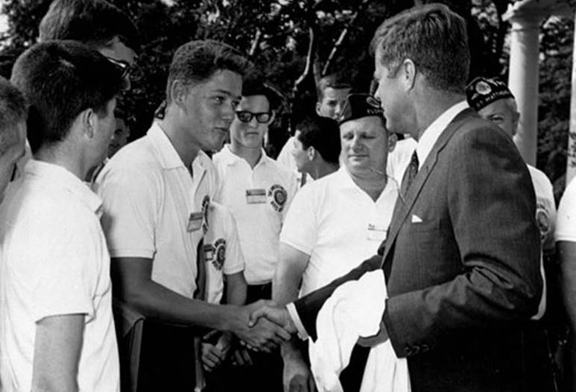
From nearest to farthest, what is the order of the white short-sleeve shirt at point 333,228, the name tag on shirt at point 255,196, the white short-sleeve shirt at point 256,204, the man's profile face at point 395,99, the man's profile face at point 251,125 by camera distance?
the man's profile face at point 395,99
the white short-sleeve shirt at point 333,228
the white short-sleeve shirt at point 256,204
the name tag on shirt at point 255,196
the man's profile face at point 251,125

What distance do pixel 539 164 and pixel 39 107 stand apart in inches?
1092

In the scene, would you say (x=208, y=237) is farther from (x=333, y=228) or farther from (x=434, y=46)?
(x=434, y=46)

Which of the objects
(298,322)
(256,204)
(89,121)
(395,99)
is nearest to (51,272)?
(89,121)

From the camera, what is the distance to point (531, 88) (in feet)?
43.5

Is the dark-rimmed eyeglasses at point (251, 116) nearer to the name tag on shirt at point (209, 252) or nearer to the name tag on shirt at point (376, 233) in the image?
the name tag on shirt at point (376, 233)

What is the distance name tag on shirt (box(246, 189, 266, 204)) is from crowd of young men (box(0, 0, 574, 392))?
115cm

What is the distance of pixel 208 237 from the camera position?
11.8 feet

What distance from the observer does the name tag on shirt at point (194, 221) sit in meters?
3.18

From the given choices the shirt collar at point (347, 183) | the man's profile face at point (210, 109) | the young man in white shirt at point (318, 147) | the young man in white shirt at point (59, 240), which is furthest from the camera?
the young man in white shirt at point (318, 147)

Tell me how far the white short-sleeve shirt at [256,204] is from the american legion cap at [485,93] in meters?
1.52

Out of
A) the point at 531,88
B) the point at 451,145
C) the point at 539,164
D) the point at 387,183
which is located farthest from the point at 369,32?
the point at 539,164

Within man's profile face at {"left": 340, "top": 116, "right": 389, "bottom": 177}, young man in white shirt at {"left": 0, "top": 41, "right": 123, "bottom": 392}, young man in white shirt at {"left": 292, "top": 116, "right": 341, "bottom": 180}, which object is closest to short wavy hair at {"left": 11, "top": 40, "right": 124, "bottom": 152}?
young man in white shirt at {"left": 0, "top": 41, "right": 123, "bottom": 392}

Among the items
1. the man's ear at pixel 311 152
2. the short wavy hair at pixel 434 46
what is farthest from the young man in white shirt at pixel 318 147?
the short wavy hair at pixel 434 46

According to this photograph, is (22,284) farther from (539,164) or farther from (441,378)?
(539,164)
